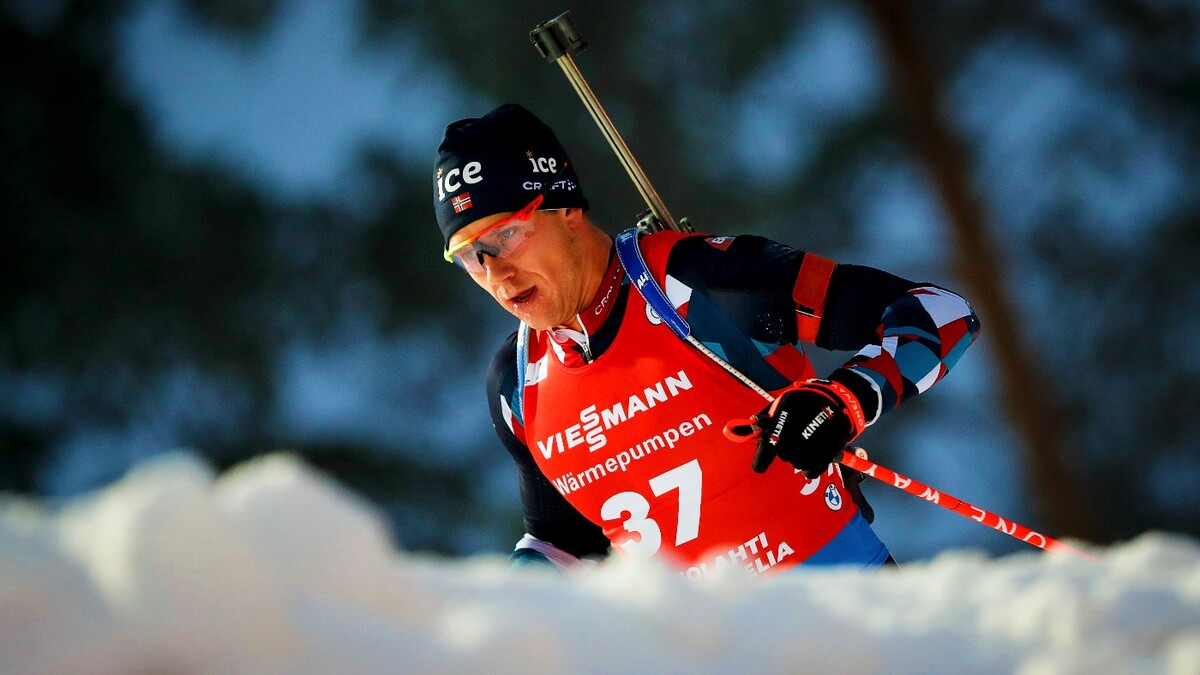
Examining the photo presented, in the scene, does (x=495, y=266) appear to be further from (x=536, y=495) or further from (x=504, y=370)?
(x=536, y=495)

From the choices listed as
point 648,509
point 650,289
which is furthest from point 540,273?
point 648,509

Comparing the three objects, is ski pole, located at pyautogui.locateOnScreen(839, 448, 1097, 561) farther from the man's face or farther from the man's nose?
the man's nose

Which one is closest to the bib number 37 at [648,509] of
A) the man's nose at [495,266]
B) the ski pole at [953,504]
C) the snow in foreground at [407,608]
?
the ski pole at [953,504]

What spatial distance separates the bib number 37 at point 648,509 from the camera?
7.86ft

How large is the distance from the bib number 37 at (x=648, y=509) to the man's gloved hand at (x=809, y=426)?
0.39 metres

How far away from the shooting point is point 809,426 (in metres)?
1.97

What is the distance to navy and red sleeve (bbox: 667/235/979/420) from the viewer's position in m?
2.20

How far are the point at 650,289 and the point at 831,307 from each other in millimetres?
355

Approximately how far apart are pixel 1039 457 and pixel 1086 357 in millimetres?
881

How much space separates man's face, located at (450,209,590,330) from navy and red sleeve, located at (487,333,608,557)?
263mm

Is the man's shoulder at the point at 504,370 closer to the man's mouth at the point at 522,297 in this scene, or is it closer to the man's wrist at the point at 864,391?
the man's mouth at the point at 522,297

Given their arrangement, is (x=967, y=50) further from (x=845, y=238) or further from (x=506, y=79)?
(x=506, y=79)

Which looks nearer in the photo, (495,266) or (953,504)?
(953,504)

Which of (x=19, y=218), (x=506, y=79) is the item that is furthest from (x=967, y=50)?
(x=19, y=218)
